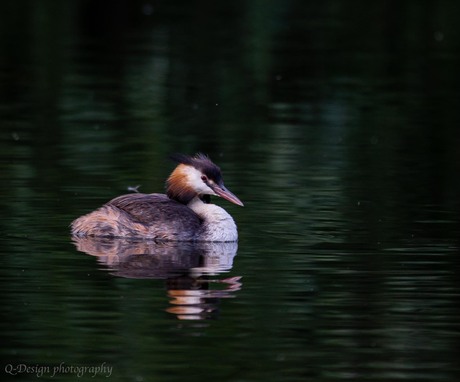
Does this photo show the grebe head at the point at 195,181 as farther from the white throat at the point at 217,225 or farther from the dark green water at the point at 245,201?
the dark green water at the point at 245,201

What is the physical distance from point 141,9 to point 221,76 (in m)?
10.8

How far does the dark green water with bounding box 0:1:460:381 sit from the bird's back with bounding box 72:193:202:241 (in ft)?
0.84

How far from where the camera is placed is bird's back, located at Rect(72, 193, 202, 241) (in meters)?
13.6

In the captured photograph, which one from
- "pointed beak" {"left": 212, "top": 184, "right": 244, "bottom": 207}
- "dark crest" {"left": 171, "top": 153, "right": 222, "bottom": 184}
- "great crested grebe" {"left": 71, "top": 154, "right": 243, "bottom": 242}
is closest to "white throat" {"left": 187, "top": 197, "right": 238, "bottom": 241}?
"great crested grebe" {"left": 71, "top": 154, "right": 243, "bottom": 242}

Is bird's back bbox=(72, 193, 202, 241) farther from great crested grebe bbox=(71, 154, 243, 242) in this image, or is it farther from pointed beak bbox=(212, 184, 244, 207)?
pointed beak bbox=(212, 184, 244, 207)

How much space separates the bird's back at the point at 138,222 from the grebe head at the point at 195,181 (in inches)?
17.2

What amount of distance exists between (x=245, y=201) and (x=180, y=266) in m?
2.82

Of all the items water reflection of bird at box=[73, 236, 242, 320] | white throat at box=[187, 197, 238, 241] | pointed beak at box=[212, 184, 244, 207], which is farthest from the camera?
pointed beak at box=[212, 184, 244, 207]

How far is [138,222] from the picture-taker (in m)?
13.7

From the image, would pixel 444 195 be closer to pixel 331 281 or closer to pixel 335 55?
pixel 331 281

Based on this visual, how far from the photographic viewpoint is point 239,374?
A: 30.6 ft

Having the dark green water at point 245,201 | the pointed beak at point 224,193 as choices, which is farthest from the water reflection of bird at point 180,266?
the pointed beak at point 224,193

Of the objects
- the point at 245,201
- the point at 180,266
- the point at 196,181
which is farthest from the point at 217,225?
the point at 245,201

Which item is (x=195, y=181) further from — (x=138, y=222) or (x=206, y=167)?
(x=138, y=222)
